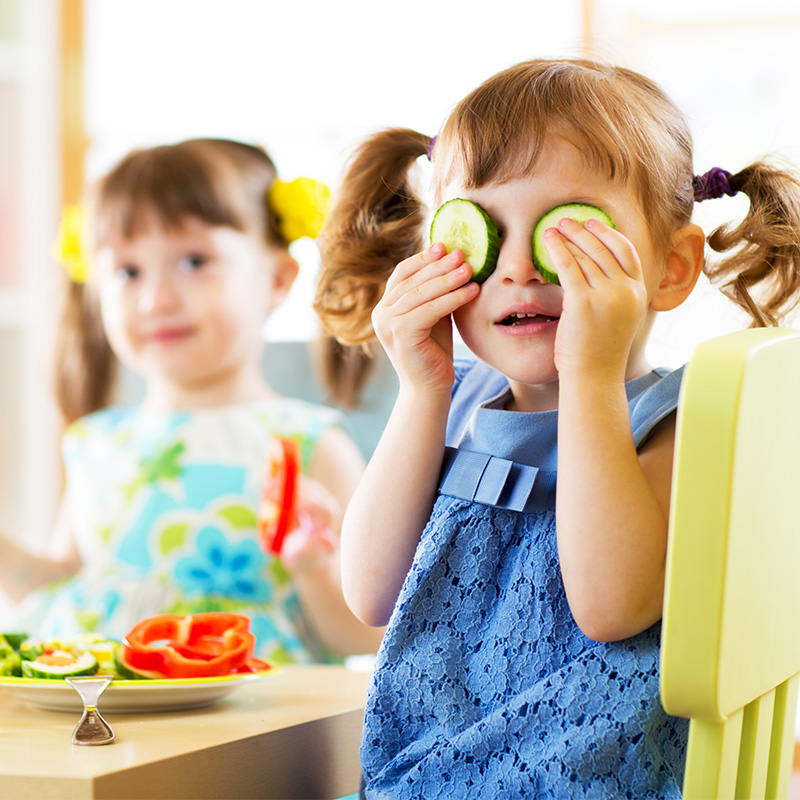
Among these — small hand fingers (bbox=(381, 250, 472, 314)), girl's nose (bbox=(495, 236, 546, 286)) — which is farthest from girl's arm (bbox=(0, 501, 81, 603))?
girl's nose (bbox=(495, 236, 546, 286))

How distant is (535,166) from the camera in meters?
0.86

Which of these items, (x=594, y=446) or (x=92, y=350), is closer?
(x=594, y=446)

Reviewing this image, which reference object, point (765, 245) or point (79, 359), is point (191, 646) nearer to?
point (765, 245)

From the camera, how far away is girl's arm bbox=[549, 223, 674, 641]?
0.78 m

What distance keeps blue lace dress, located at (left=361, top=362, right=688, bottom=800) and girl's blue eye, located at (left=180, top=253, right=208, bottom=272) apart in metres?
0.88

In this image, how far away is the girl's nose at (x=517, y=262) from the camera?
0.85 meters

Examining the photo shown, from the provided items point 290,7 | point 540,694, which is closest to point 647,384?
point 540,694

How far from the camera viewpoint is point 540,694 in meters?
0.83

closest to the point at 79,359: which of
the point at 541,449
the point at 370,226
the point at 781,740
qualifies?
the point at 370,226

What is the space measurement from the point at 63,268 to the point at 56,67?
780 millimetres

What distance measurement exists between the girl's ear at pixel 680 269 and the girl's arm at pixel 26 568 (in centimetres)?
127

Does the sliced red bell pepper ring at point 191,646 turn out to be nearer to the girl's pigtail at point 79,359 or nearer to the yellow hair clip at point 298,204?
the yellow hair clip at point 298,204

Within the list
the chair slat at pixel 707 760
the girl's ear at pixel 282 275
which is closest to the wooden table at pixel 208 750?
the chair slat at pixel 707 760

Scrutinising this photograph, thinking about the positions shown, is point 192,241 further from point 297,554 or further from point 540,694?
point 540,694
